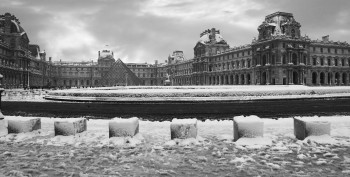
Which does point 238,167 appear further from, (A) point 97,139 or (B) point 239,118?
(A) point 97,139

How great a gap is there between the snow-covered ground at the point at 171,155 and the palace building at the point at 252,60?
49.0m

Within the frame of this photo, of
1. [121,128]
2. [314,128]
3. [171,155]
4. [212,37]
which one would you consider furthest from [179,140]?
[212,37]

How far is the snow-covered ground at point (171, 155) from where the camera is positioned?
507cm

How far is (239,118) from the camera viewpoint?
7.75 m

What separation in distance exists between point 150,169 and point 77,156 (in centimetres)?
197

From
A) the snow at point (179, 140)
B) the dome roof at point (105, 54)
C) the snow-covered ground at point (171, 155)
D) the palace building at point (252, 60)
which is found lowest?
the snow-covered ground at point (171, 155)

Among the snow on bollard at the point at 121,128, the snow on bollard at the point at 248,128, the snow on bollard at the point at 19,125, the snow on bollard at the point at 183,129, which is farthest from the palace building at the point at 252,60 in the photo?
the snow on bollard at the point at 248,128

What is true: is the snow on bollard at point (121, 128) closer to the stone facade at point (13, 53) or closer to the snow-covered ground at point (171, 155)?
the snow-covered ground at point (171, 155)

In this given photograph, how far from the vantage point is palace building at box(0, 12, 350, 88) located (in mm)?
64000

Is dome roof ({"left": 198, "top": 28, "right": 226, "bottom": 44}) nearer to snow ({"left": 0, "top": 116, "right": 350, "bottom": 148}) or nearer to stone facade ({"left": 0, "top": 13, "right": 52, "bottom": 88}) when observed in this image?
stone facade ({"left": 0, "top": 13, "right": 52, "bottom": 88})

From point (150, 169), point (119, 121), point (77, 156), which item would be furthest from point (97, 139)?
point (150, 169)

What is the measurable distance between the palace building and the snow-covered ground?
1928 inches

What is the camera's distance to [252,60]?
7356cm

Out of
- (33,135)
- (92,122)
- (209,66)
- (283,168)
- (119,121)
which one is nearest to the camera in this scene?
(283,168)
